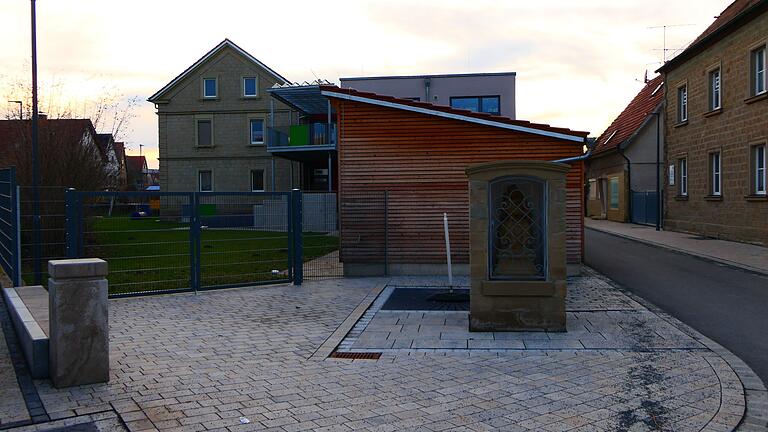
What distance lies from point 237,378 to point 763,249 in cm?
1797

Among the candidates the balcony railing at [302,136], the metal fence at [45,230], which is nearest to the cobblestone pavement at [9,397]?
the metal fence at [45,230]

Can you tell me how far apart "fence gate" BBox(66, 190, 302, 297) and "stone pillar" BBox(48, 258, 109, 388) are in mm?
4627

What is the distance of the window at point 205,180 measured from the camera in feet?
137

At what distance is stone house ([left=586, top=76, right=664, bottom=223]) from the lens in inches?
1329

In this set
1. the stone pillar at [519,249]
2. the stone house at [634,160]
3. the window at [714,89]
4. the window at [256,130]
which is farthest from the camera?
the window at [256,130]

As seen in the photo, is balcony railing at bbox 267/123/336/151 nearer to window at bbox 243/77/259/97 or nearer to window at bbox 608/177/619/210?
window at bbox 243/77/259/97

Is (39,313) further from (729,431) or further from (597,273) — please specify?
(597,273)

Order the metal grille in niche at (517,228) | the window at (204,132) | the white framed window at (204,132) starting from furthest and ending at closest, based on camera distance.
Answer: the window at (204,132), the white framed window at (204,132), the metal grille in niche at (517,228)

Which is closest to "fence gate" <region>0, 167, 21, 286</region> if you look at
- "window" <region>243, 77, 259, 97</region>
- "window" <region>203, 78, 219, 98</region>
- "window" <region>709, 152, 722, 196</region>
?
"window" <region>709, 152, 722, 196</region>

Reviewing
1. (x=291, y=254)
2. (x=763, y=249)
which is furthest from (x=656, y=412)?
(x=763, y=249)

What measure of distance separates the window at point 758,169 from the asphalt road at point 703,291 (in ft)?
12.5

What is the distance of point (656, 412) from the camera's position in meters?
5.20

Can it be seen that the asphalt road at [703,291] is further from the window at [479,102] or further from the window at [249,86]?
the window at [249,86]

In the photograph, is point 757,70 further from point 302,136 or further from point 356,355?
point 302,136
